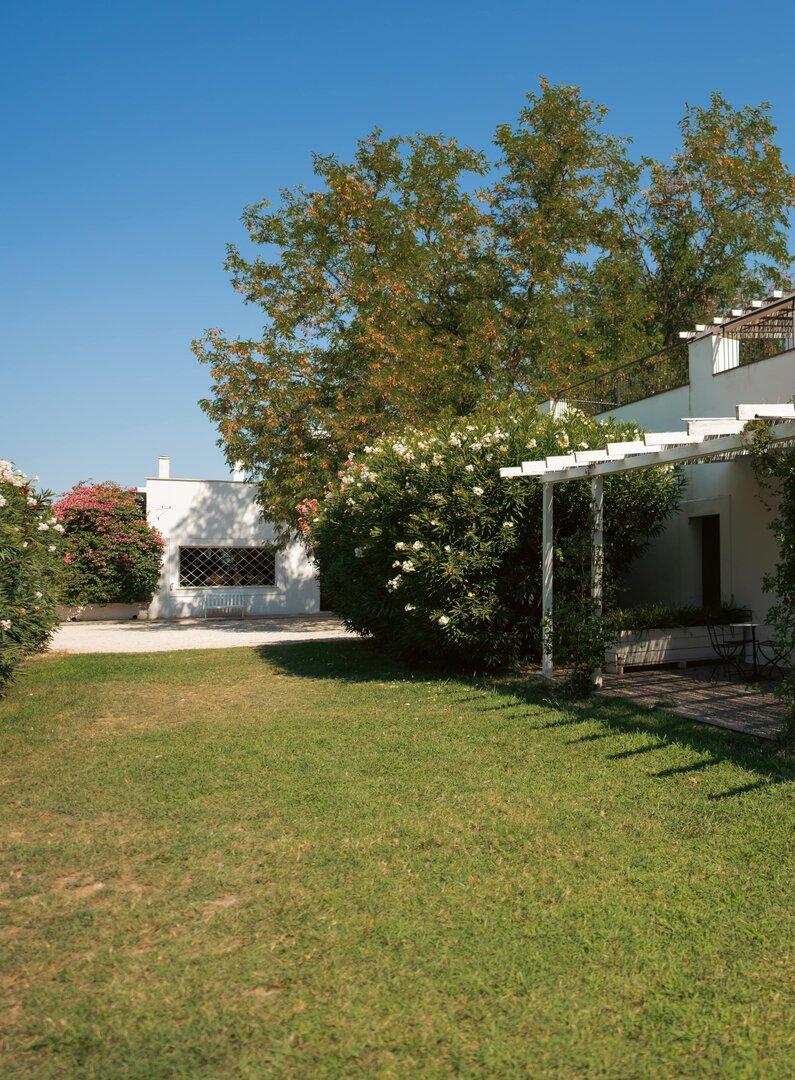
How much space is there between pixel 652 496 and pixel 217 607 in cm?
1568

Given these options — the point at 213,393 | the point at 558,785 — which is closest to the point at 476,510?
the point at 558,785

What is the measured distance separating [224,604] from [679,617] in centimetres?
1586

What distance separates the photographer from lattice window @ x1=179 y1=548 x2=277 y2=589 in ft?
78.4

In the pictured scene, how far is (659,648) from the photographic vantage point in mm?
10688

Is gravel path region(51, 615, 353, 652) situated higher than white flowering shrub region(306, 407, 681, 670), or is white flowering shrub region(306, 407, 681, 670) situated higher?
white flowering shrub region(306, 407, 681, 670)

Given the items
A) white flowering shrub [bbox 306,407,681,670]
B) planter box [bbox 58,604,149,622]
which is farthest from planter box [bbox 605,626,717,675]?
planter box [bbox 58,604,149,622]

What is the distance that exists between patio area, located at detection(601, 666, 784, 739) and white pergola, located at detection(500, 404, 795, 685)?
1.92 ft

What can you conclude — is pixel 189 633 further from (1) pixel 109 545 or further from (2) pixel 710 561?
(2) pixel 710 561

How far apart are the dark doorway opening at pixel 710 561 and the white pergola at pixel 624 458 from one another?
6.43 feet

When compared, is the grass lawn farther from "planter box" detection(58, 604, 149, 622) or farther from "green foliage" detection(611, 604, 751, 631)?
"planter box" detection(58, 604, 149, 622)

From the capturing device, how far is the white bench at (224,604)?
78.1ft

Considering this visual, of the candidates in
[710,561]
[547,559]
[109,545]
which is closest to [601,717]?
[547,559]

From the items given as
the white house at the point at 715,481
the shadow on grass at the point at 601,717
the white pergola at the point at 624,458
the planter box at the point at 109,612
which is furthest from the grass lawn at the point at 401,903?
the planter box at the point at 109,612

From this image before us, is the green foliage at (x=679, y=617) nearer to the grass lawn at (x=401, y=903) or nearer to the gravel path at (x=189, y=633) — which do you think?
the grass lawn at (x=401, y=903)
